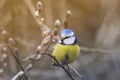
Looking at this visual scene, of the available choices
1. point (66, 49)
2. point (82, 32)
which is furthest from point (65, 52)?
point (82, 32)

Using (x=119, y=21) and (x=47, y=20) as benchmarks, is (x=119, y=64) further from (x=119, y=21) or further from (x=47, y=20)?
(x=47, y=20)

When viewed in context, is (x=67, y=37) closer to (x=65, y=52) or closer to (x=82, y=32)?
(x=65, y=52)

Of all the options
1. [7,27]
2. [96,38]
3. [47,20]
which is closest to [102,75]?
[96,38]

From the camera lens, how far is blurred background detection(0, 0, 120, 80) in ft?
7.56

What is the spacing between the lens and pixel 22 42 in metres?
2.49

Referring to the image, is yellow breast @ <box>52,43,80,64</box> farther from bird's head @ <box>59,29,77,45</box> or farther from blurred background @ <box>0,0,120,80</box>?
blurred background @ <box>0,0,120,80</box>

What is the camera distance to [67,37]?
1.02 m

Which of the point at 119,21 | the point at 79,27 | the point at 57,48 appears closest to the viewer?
the point at 57,48

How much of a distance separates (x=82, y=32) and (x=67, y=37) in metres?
1.45

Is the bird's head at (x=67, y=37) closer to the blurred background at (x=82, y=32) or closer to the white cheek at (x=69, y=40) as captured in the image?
the white cheek at (x=69, y=40)

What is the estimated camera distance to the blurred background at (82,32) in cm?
230

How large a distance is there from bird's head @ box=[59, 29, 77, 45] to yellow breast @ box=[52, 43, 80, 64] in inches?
0.6

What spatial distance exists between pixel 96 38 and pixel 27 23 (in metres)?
0.44

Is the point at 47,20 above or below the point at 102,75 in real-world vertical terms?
above
